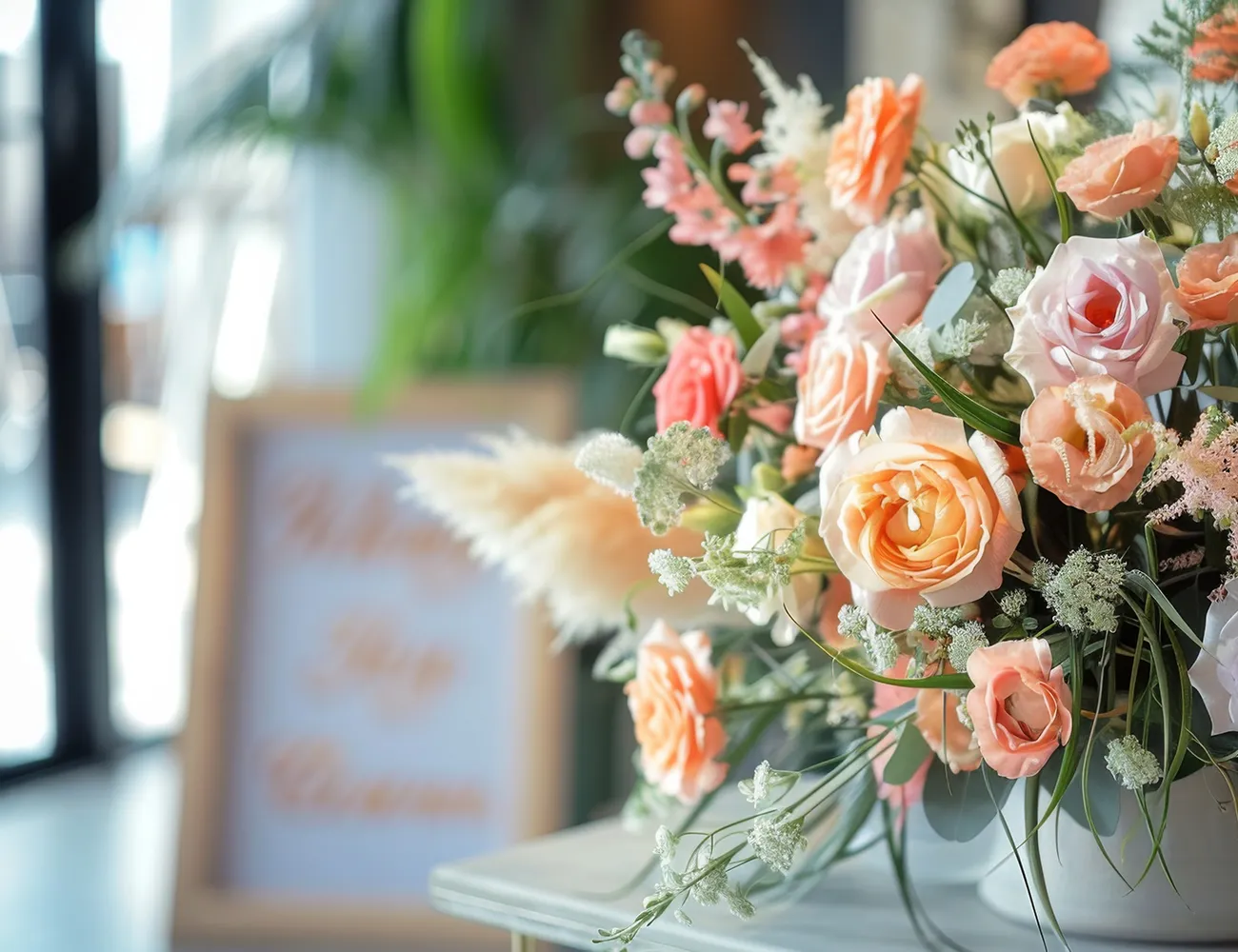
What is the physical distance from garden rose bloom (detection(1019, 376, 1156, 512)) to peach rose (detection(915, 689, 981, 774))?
11 cm

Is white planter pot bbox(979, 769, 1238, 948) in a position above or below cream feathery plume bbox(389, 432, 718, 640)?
below

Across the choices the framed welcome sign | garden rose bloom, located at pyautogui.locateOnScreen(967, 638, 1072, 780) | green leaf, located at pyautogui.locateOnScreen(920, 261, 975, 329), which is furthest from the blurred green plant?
garden rose bloom, located at pyautogui.locateOnScreen(967, 638, 1072, 780)

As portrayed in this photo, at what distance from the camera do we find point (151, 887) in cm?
175

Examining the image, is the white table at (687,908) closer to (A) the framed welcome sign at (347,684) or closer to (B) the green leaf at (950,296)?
(B) the green leaf at (950,296)

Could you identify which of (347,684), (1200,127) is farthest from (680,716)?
(347,684)

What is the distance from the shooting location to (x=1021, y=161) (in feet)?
1.87

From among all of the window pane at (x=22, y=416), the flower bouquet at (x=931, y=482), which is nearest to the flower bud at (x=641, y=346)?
the flower bouquet at (x=931, y=482)

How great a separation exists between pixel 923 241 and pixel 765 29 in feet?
4.37

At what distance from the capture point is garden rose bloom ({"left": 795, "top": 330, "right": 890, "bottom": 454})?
521 millimetres

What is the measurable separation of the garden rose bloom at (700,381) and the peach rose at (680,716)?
105 millimetres

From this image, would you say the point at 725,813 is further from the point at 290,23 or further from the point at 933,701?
the point at 290,23

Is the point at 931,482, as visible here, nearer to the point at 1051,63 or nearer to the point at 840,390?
the point at 840,390

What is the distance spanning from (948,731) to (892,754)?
0.09 feet

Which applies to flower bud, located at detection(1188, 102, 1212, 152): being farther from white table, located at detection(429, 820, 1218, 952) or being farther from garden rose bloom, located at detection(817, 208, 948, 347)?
white table, located at detection(429, 820, 1218, 952)
